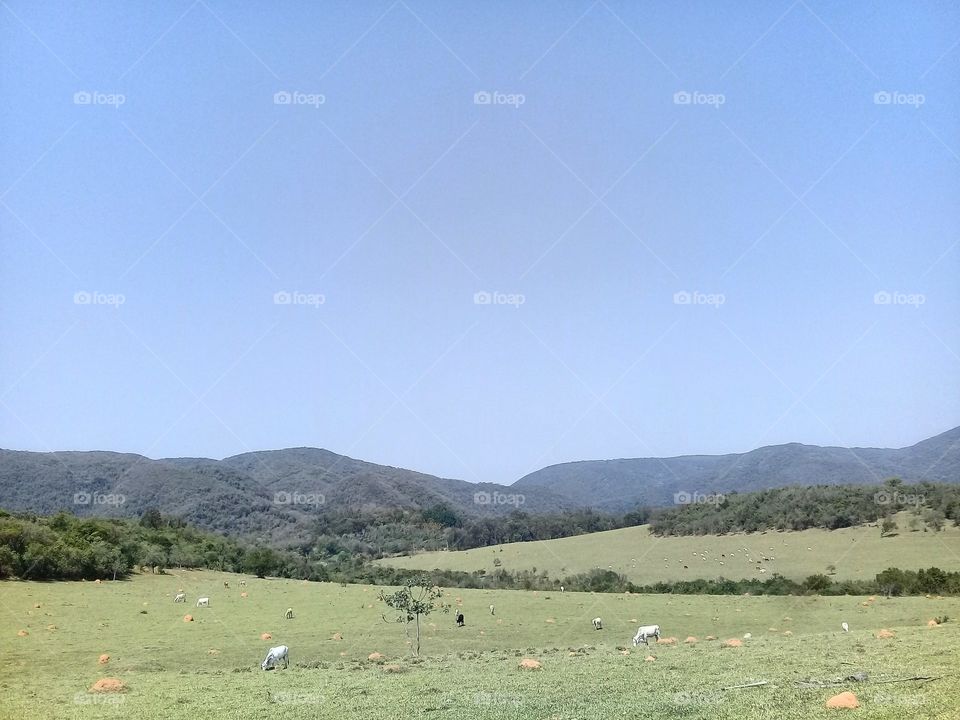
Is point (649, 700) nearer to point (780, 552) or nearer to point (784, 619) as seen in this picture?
point (784, 619)

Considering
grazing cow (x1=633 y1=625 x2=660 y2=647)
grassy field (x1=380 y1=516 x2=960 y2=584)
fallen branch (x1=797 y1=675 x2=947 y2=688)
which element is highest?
fallen branch (x1=797 y1=675 x2=947 y2=688)

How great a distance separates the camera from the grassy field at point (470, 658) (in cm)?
1545

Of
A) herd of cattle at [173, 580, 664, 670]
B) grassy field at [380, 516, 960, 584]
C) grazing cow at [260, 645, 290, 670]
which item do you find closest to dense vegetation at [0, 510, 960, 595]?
grassy field at [380, 516, 960, 584]

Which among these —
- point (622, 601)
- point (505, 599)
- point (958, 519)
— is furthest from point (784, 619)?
point (958, 519)

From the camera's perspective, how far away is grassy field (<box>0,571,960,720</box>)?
15.4 metres

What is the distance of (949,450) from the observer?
126188mm

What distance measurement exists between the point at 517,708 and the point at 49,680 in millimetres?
14405

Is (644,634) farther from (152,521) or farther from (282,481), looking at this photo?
(282,481)

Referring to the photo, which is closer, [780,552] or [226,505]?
[780,552]

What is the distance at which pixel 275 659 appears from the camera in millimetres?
24281

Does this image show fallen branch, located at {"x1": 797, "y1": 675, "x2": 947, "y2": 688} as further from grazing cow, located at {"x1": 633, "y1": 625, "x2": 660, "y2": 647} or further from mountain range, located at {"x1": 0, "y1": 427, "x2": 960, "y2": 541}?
mountain range, located at {"x1": 0, "y1": 427, "x2": 960, "y2": 541}

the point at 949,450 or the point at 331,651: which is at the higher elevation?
the point at 949,450

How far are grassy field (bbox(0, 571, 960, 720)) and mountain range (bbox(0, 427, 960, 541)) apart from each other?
45146 mm

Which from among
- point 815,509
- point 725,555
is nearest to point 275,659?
point 725,555
